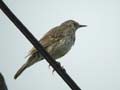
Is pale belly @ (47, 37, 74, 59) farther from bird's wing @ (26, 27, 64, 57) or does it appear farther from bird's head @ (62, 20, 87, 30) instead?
bird's head @ (62, 20, 87, 30)

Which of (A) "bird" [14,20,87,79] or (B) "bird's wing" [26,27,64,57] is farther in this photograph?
(B) "bird's wing" [26,27,64,57]

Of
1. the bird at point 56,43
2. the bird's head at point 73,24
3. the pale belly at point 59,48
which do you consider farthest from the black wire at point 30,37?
the bird's head at point 73,24

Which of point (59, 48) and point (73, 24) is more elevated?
point (59, 48)

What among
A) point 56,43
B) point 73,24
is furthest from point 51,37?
point 73,24

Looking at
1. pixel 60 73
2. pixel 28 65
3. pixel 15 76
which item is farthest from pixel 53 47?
pixel 60 73

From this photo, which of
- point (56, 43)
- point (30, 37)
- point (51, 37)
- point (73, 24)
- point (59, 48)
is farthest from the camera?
point (73, 24)

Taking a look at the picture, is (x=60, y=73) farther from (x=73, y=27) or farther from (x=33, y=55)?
(x=73, y=27)

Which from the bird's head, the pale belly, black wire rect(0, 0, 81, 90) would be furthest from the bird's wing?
black wire rect(0, 0, 81, 90)

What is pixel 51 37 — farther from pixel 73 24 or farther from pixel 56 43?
pixel 73 24

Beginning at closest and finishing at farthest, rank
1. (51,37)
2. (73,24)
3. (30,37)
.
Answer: (30,37)
(51,37)
(73,24)

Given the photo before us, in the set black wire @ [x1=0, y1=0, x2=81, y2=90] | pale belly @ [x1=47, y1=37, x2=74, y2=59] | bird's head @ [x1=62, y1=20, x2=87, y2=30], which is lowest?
bird's head @ [x1=62, y1=20, x2=87, y2=30]

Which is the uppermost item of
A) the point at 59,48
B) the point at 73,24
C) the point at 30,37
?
the point at 30,37

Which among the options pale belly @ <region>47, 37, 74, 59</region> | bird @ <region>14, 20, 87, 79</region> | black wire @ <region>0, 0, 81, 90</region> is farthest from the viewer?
pale belly @ <region>47, 37, 74, 59</region>

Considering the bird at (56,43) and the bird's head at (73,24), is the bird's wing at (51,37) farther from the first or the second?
the bird's head at (73,24)
